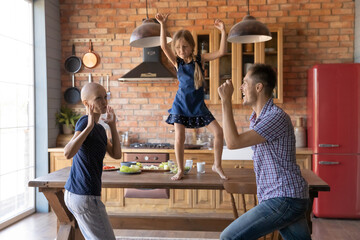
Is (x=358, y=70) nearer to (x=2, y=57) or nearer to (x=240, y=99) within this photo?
(x=240, y=99)

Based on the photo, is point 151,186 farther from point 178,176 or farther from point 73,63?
point 73,63

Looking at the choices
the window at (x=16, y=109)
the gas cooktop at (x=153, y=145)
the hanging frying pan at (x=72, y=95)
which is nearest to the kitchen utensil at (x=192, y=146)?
the gas cooktop at (x=153, y=145)

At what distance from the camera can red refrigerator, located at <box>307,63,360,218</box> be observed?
15.1 ft

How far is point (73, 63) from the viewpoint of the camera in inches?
220

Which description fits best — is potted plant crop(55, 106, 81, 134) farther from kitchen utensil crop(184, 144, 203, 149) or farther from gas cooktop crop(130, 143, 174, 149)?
kitchen utensil crop(184, 144, 203, 149)

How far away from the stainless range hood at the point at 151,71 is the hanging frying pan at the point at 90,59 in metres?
0.66

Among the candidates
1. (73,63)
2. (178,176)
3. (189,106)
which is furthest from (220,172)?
(73,63)

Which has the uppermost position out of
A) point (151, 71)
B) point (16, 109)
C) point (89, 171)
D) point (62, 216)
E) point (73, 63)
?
point (73, 63)

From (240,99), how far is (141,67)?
1.38m

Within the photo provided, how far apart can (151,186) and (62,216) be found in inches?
29.3

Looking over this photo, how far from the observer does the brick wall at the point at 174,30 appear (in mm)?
5203

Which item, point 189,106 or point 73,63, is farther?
point 73,63

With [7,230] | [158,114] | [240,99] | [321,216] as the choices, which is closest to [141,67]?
[158,114]

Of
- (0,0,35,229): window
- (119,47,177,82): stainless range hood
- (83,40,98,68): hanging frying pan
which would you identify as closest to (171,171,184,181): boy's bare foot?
(119,47,177,82): stainless range hood
